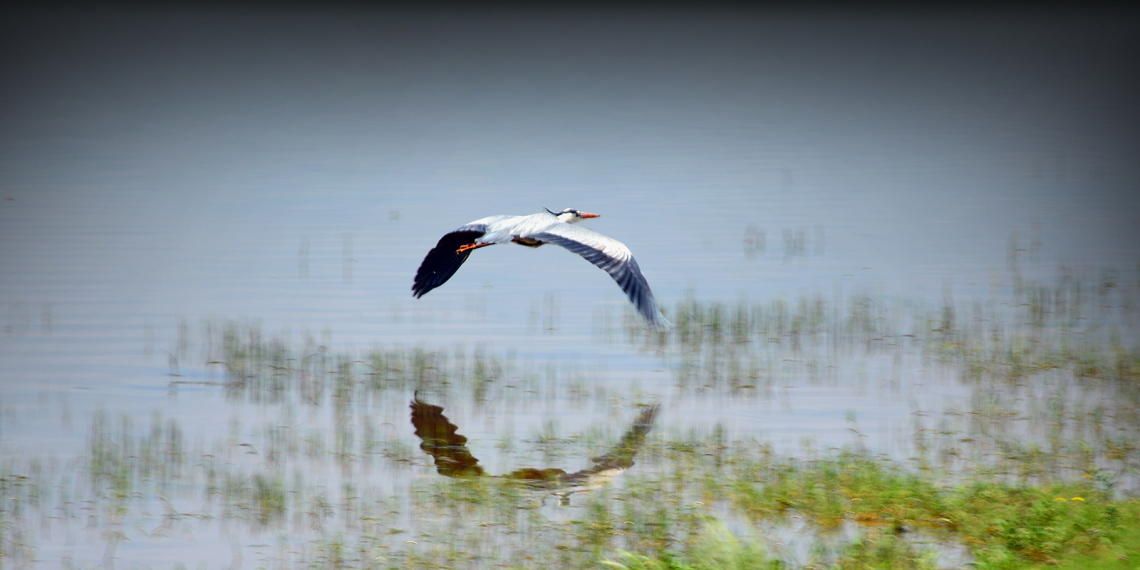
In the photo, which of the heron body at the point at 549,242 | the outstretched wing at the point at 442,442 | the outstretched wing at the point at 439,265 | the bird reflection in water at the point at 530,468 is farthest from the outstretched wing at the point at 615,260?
the outstretched wing at the point at 439,265

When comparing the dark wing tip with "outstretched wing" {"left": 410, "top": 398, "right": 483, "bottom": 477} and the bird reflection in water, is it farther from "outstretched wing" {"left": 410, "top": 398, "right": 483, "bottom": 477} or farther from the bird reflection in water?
the bird reflection in water

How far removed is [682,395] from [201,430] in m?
3.47

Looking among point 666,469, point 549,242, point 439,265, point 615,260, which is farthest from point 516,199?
point 666,469

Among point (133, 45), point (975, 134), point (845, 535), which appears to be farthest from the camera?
point (133, 45)

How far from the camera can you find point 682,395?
8945 millimetres

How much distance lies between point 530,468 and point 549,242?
79.8 inches

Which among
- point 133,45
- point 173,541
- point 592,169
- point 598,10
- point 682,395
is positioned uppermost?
point 598,10

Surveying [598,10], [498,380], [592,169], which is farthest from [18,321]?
[598,10]

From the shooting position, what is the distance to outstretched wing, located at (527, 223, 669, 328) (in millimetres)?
8211

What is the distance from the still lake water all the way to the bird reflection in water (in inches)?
6.7

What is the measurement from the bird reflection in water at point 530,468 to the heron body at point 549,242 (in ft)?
2.65

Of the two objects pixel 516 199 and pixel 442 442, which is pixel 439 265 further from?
pixel 516 199

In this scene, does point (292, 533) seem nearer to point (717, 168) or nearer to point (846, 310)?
point (846, 310)

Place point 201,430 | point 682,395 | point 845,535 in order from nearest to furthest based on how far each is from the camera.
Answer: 1. point 845,535
2. point 201,430
3. point 682,395
